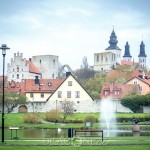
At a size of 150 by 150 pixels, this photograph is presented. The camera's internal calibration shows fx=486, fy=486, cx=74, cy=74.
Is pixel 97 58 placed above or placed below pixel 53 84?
above

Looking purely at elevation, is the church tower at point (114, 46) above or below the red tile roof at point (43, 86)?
above

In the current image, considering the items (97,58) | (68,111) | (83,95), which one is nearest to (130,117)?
(68,111)

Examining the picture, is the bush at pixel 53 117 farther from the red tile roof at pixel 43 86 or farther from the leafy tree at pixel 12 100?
the red tile roof at pixel 43 86

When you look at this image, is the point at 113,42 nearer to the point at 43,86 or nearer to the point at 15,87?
the point at 15,87

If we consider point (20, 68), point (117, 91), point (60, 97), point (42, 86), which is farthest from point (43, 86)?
point (20, 68)

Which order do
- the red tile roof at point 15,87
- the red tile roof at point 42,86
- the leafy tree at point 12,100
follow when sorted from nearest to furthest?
the leafy tree at point 12,100, the red tile roof at point 42,86, the red tile roof at point 15,87

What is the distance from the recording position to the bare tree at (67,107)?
5269 centimetres

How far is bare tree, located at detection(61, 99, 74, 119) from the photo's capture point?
52.7m

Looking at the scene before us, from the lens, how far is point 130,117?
50.2m

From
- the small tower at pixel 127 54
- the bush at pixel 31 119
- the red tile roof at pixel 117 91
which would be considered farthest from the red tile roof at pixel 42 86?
the small tower at pixel 127 54

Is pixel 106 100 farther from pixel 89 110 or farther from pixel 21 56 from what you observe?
pixel 21 56

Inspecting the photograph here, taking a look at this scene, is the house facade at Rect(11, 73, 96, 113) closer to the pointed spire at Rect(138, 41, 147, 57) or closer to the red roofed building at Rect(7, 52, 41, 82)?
the red roofed building at Rect(7, 52, 41, 82)

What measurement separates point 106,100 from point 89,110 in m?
2.42

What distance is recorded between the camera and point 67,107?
5381cm
